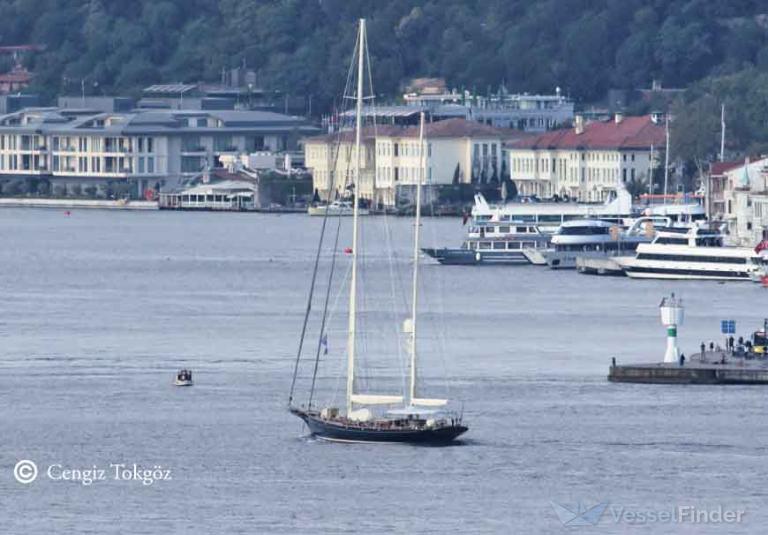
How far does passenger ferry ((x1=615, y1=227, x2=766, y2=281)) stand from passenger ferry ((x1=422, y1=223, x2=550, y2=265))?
4.15 meters

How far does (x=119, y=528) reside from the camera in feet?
81.5

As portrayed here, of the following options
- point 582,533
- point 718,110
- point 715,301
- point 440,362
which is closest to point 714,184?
point 718,110

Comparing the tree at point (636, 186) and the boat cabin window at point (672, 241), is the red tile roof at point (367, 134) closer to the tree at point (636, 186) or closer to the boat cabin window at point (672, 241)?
the tree at point (636, 186)

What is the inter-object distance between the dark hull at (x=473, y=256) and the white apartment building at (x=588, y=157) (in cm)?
2148

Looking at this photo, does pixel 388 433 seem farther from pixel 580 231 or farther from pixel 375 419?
pixel 580 231

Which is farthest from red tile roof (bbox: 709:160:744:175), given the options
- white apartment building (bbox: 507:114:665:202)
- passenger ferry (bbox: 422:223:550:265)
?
white apartment building (bbox: 507:114:665:202)

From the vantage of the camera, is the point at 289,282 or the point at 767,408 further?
the point at 289,282

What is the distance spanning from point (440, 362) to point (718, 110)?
147ft

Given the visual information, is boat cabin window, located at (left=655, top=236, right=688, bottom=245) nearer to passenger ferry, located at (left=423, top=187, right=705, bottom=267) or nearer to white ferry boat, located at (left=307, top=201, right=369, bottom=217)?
Answer: passenger ferry, located at (left=423, top=187, right=705, bottom=267)

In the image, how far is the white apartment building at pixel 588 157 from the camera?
8056 cm

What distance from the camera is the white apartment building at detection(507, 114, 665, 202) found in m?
80.6

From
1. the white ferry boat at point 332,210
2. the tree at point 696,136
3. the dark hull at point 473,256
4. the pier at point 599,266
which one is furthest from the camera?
the tree at point 696,136

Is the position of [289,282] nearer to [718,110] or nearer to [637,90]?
[718,110]

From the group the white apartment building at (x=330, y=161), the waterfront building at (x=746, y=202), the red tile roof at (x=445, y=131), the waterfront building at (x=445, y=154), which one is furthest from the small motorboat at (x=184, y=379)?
the red tile roof at (x=445, y=131)
